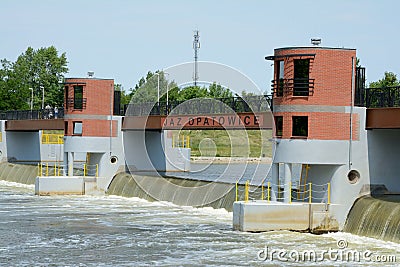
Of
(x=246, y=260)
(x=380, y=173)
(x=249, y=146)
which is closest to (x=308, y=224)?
(x=380, y=173)

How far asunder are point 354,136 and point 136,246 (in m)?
9.63

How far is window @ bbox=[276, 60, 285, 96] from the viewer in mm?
33750

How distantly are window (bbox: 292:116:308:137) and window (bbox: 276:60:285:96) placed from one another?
1.25 meters

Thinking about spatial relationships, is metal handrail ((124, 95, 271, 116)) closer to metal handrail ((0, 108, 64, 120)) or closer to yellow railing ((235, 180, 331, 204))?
yellow railing ((235, 180, 331, 204))

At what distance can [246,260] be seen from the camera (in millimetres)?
27094

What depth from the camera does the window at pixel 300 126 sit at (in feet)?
109

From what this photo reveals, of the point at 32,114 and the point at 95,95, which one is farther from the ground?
the point at 95,95

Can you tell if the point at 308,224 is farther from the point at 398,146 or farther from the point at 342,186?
the point at 398,146

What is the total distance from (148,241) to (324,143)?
7.78 m

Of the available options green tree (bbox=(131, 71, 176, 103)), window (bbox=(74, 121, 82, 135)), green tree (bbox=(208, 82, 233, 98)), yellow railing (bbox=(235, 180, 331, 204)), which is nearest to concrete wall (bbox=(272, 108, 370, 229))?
yellow railing (bbox=(235, 180, 331, 204))

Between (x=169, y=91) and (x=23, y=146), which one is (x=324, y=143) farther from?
(x=169, y=91)

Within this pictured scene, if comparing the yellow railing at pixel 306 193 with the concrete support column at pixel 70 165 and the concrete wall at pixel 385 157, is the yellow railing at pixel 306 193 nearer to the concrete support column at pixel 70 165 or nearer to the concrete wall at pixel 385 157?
the concrete wall at pixel 385 157

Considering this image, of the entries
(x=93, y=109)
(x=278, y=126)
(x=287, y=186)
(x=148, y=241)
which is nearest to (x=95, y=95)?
(x=93, y=109)

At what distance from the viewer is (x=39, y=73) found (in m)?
117
